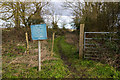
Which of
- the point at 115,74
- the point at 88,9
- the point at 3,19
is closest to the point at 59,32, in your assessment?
the point at 88,9

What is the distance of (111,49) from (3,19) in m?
8.80

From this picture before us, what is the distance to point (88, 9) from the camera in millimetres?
11883

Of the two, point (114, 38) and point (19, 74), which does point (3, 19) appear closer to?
point (19, 74)

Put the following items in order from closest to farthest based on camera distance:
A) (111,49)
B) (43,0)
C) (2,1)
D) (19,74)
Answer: (19,74)
(111,49)
(2,1)
(43,0)

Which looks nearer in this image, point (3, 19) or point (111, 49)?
point (111, 49)

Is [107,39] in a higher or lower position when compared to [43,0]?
lower

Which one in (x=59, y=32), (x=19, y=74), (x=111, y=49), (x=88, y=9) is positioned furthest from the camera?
(x=59, y=32)

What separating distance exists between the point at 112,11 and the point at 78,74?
535cm

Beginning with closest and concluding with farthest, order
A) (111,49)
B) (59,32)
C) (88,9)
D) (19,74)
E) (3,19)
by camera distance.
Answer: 1. (19,74)
2. (111,49)
3. (3,19)
4. (88,9)
5. (59,32)

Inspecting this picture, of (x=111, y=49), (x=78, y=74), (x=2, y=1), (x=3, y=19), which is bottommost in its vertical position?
(x=78, y=74)

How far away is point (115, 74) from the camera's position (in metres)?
4.55

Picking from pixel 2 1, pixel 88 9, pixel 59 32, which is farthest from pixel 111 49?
pixel 59 32

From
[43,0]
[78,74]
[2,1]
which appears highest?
[43,0]

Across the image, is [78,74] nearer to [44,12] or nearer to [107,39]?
[107,39]
